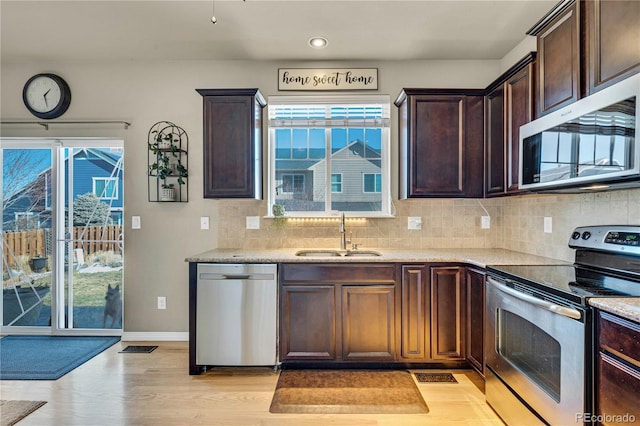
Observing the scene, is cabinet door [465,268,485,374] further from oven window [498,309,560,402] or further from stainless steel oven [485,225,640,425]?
oven window [498,309,560,402]

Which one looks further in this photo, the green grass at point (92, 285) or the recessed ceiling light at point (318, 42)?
the green grass at point (92, 285)

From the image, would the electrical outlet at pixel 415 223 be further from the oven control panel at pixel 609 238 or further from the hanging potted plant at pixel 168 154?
the hanging potted plant at pixel 168 154

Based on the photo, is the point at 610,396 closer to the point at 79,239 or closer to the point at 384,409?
the point at 384,409

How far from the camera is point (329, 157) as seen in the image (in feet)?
10.9

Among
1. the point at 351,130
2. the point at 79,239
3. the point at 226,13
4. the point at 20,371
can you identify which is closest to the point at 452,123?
the point at 351,130

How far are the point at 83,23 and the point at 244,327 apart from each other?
267 centimetres

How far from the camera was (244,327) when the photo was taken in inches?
99.3

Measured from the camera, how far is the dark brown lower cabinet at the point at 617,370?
1169mm

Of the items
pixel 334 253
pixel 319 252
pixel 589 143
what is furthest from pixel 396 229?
pixel 589 143

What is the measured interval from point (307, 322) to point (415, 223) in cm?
141

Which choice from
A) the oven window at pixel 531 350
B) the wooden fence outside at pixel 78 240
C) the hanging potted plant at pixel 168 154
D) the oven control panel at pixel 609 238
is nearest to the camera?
the oven window at pixel 531 350

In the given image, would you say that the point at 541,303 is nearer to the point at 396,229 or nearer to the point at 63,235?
the point at 396,229

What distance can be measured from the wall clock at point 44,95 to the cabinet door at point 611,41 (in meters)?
4.13

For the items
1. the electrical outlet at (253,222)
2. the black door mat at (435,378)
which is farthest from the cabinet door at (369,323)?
the electrical outlet at (253,222)
